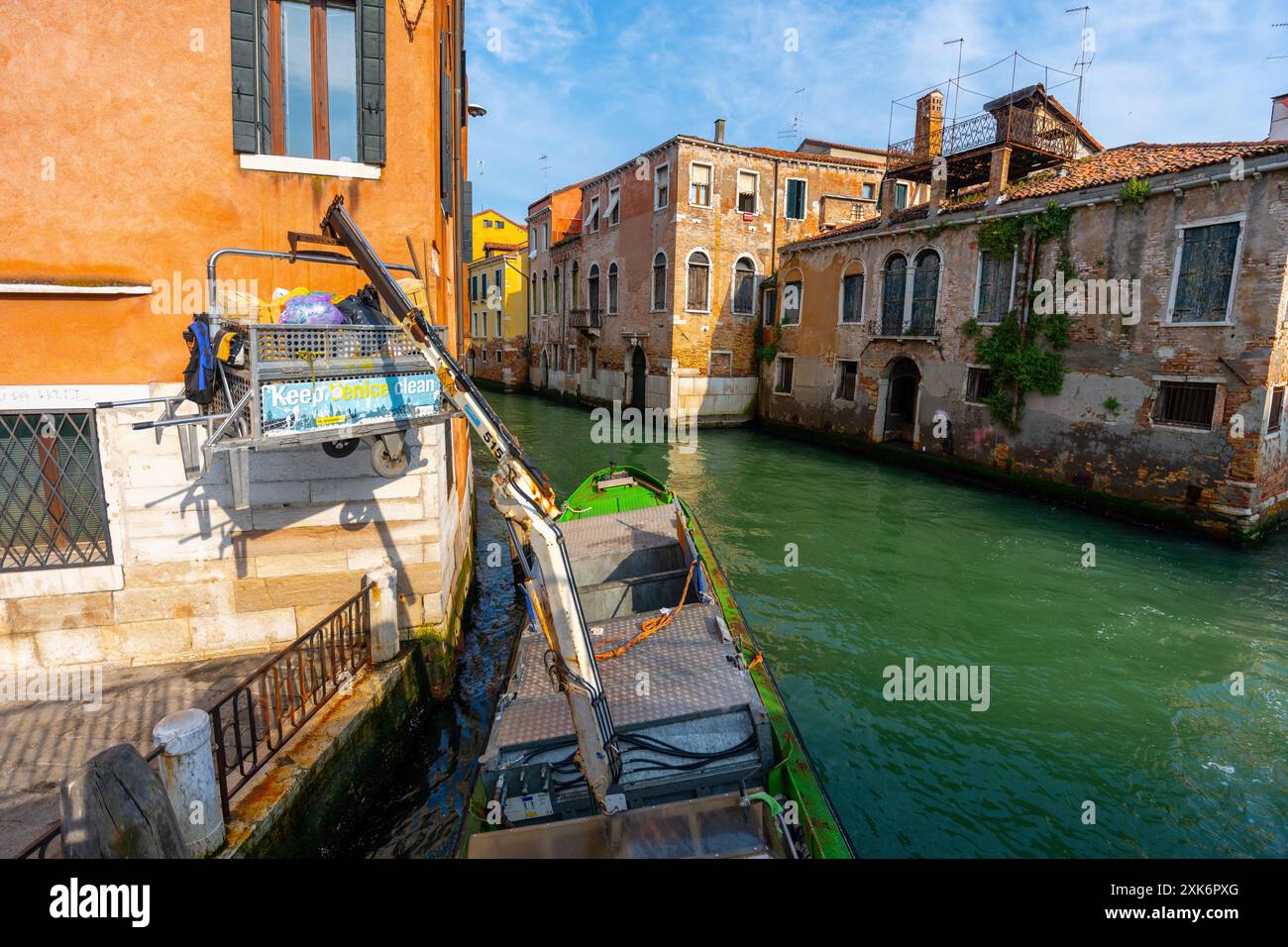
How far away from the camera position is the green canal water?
18.0 ft

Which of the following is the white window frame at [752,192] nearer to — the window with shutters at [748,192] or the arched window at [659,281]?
the window with shutters at [748,192]

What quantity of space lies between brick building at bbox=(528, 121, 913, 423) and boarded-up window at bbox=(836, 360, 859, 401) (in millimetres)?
4841

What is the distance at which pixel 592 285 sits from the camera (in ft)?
104

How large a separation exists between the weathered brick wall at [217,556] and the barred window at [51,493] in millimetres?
112

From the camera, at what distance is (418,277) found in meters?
6.13

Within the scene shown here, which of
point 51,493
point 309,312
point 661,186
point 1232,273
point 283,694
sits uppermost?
point 661,186

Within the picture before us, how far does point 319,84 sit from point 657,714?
610 cm

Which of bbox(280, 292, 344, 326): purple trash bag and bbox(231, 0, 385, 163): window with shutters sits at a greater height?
bbox(231, 0, 385, 163): window with shutters

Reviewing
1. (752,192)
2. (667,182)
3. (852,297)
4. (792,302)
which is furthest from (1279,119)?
(667,182)

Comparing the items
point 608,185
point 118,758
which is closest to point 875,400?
point 608,185

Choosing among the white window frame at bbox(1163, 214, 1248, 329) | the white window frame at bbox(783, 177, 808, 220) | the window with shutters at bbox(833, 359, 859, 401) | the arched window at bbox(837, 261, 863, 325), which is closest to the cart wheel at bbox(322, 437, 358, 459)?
the white window frame at bbox(1163, 214, 1248, 329)

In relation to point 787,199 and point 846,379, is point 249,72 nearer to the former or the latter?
point 846,379

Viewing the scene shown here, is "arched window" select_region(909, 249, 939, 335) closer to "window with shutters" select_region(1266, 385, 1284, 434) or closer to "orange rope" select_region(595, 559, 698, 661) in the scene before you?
"window with shutters" select_region(1266, 385, 1284, 434)

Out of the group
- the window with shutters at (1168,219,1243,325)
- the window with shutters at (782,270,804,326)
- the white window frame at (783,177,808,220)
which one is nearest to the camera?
the window with shutters at (1168,219,1243,325)
